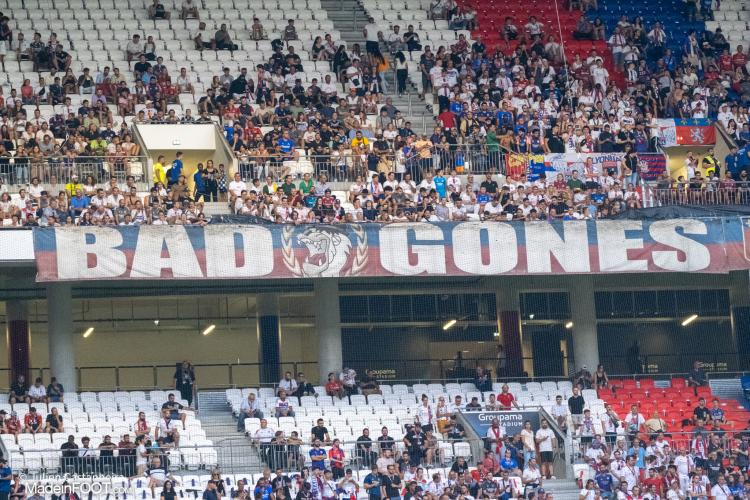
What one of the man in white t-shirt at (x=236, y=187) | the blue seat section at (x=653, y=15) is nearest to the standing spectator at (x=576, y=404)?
the man in white t-shirt at (x=236, y=187)

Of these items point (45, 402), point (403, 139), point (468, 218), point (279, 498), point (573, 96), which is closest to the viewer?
Result: point (279, 498)

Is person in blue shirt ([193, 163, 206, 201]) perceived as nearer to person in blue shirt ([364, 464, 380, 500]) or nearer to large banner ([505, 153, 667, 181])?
large banner ([505, 153, 667, 181])

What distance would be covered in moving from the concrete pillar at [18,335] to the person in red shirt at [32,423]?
635cm

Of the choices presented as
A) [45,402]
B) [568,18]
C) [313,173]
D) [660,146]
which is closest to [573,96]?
[660,146]

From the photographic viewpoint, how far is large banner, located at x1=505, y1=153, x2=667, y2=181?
35688 millimetres

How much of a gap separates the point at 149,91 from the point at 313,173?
4913 mm

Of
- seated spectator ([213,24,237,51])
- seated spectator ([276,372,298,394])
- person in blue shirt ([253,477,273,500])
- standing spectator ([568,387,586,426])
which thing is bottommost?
person in blue shirt ([253,477,273,500])

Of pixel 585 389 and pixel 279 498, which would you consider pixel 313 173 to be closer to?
pixel 585 389

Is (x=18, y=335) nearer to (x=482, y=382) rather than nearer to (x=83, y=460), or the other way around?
(x=83, y=460)

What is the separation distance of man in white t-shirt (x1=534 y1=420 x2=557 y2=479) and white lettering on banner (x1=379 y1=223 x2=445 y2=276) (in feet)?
13.9

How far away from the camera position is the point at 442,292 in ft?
123

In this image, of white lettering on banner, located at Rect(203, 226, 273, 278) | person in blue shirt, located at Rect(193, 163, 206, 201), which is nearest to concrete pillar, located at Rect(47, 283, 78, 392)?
person in blue shirt, located at Rect(193, 163, 206, 201)

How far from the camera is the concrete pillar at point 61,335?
32.8m

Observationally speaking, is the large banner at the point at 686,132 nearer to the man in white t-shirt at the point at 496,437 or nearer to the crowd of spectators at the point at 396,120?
the crowd of spectators at the point at 396,120
